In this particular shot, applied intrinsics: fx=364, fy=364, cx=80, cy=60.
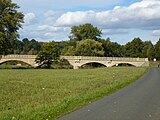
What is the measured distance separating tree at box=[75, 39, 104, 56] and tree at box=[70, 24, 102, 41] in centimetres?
1366

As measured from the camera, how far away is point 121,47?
170 m

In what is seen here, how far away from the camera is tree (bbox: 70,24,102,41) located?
14494cm

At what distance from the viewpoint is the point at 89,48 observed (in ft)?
426

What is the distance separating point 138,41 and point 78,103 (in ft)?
532

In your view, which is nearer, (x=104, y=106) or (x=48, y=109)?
(x=48, y=109)

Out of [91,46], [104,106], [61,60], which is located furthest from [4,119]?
[91,46]

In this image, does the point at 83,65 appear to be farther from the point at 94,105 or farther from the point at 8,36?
the point at 94,105

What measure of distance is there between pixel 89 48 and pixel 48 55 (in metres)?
28.8

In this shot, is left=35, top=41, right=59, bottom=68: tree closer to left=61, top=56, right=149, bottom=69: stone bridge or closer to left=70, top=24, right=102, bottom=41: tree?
left=61, top=56, right=149, bottom=69: stone bridge

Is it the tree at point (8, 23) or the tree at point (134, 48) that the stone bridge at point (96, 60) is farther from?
the tree at point (134, 48)

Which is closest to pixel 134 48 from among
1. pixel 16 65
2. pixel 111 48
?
pixel 111 48

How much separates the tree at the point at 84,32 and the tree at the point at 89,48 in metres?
13.7

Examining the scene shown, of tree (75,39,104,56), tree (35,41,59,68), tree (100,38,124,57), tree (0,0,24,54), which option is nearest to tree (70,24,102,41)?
tree (100,38,124,57)

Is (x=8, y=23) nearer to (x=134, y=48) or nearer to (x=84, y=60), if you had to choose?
(x=84, y=60)
